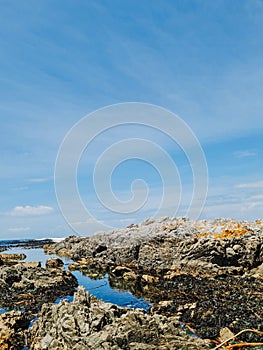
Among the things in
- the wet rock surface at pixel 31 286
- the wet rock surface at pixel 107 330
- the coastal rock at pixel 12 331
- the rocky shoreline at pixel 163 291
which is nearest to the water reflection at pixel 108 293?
the rocky shoreline at pixel 163 291

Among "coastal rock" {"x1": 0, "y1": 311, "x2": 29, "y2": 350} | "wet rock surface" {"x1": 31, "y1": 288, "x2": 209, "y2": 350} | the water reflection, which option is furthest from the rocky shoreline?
the water reflection

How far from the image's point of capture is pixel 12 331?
34.0ft

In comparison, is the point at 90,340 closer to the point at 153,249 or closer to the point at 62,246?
the point at 153,249

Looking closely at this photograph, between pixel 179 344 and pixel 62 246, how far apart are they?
143ft

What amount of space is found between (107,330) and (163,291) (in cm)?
1033

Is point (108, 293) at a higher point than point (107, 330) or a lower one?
lower

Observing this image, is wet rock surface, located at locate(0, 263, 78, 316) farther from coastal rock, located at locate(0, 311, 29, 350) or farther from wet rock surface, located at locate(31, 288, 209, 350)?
wet rock surface, located at locate(31, 288, 209, 350)

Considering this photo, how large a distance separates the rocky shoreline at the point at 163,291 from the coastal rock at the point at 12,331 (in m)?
0.36

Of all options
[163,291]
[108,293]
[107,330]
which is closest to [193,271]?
[163,291]

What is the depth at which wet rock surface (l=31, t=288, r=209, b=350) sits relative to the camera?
7.33 metres

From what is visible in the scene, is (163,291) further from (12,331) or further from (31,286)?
(12,331)

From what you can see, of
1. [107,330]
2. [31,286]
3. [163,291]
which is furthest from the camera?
[31,286]

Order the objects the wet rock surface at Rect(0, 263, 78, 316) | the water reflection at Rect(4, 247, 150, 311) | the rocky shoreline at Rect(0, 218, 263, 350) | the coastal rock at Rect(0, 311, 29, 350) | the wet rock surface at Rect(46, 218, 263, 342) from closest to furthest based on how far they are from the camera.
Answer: the rocky shoreline at Rect(0, 218, 263, 350) → the coastal rock at Rect(0, 311, 29, 350) → the wet rock surface at Rect(46, 218, 263, 342) → the water reflection at Rect(4, 247, 150, 311) → the wet rock surface at Rect(0, 263, 78, 316)

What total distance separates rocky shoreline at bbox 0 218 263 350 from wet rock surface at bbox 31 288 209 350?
0.02 m
